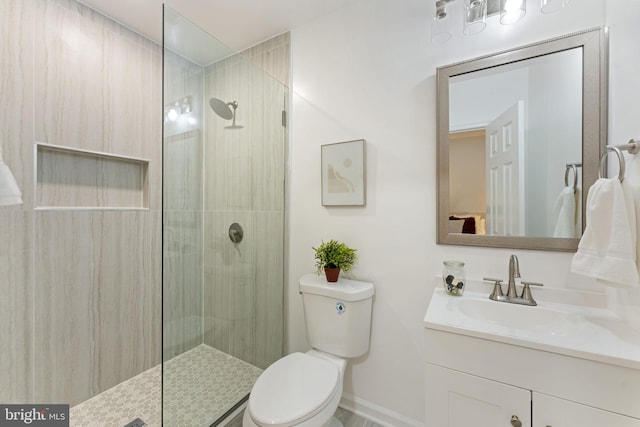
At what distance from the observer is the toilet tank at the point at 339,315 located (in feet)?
4.59

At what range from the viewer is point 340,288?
142 centimetres

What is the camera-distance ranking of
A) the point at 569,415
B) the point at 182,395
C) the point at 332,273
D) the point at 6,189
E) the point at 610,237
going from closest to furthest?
1. the point at 569,415
2. the point at 610,237
3. the point at 6,189
4. the point at 182,395
5. the point at 332,273

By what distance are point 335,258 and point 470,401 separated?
0.83 m

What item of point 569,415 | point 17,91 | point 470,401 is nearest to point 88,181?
point 17,91

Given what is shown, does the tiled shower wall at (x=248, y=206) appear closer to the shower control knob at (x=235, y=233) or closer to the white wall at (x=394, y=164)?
the shower control knob at (x=235, y=233)

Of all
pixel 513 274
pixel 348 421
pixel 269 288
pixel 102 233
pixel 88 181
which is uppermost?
pixel 88 181

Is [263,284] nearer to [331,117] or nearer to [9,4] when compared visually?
[331,117]

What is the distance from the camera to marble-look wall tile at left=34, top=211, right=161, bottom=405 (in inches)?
56.1

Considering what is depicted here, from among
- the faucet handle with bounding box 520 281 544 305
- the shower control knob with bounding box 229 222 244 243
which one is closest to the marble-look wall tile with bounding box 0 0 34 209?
the shower control knob with bounding box 229 222 244 243

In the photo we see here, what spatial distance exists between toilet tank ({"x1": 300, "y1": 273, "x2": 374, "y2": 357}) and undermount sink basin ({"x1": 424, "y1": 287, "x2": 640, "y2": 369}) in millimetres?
392

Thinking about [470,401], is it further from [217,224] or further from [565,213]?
[217,224]

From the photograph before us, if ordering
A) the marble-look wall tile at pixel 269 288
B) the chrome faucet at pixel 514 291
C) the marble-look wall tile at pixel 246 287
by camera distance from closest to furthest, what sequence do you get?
the chrome faucet at pixel 514 291 → the marble-look wall tile at pixel 246 287 → the marble-look wall tile at pixel 269 288

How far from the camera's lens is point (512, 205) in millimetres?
1186

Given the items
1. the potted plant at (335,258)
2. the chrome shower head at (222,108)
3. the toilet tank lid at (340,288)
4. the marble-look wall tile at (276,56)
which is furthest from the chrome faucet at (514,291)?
the marble-look wall tile at (276,56)
